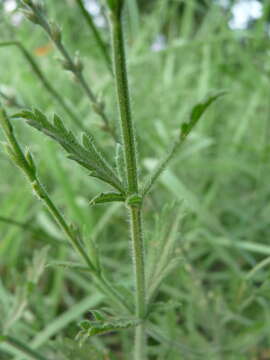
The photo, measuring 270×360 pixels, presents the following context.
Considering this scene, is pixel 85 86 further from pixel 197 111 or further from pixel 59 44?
pixel 197 111

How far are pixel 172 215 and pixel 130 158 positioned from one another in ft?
0.55

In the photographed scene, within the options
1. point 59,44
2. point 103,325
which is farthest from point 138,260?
point 59,44

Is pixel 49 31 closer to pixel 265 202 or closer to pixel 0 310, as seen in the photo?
pixel 0 310

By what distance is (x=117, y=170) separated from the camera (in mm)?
354

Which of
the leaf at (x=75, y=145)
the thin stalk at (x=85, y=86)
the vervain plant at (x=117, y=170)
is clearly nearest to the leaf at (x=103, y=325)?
the vervain plant at (x=117, y=170)

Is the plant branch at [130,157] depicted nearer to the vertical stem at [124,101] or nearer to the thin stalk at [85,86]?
the vertical stem at [124,101]

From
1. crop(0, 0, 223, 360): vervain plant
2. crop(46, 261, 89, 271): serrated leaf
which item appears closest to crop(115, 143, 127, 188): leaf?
crop(0, 0, 223, 360): vervain plant

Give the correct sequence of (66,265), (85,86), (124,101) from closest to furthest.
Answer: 1. (124,101)
2. (66,265)
3. (85,86)

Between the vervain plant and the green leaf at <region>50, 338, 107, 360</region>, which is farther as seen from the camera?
the green leaf at <region>50, 338, 107, 360</region>

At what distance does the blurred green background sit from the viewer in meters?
0.62

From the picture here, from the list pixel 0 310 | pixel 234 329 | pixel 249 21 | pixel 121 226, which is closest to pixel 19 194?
pixel 121 226

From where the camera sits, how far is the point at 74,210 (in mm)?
824

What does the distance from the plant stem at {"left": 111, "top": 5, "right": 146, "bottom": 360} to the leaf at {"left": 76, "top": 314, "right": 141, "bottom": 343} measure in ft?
0.07

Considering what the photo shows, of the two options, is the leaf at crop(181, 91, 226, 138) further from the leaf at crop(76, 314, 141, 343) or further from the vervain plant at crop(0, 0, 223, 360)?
the leaf at crop(76, 314, 141, 343)
